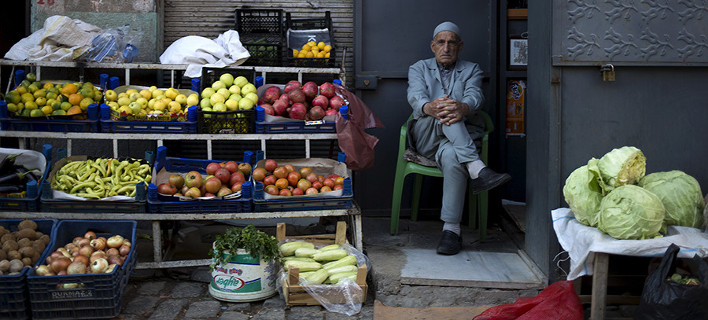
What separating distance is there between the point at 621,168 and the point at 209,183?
9.43 ft

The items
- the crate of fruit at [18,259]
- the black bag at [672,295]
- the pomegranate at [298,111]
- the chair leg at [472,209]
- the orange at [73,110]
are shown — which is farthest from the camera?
the chair leg at [472,209]

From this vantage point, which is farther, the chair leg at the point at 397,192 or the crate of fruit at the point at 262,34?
the crate of fruit at the point at 262,34

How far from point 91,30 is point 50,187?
175 cm

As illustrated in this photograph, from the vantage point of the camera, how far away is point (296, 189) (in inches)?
195

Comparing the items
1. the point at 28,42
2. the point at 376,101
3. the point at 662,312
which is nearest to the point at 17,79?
the point at 28,42

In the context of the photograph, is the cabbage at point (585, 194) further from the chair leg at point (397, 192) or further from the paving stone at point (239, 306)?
the paving stone at point (239, 306)

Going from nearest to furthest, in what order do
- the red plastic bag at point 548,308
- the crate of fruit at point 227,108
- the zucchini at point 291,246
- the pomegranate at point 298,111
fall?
1. the red plastic bag at point 548,308
2. the zucchini at point 291,246
3. the crate of fruit at point 227,108
4. the pomegranate at point 298,111

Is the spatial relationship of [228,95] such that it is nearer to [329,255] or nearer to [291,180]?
[291,180]

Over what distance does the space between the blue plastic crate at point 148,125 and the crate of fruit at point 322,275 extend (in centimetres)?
126

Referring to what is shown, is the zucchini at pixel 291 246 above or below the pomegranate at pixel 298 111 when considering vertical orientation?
below

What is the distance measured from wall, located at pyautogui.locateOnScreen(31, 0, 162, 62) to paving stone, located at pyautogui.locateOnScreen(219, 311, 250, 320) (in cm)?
294

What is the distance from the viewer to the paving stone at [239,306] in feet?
14.5

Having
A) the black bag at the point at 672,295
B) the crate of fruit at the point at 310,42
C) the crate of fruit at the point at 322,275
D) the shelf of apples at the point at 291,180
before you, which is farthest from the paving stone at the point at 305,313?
the crate of fruit at the point at 310,42

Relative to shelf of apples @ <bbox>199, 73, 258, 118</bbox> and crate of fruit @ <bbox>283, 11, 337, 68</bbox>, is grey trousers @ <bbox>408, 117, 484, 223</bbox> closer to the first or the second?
crate of fruit @ <bbox>283, 11, 337, 68</bbox>
